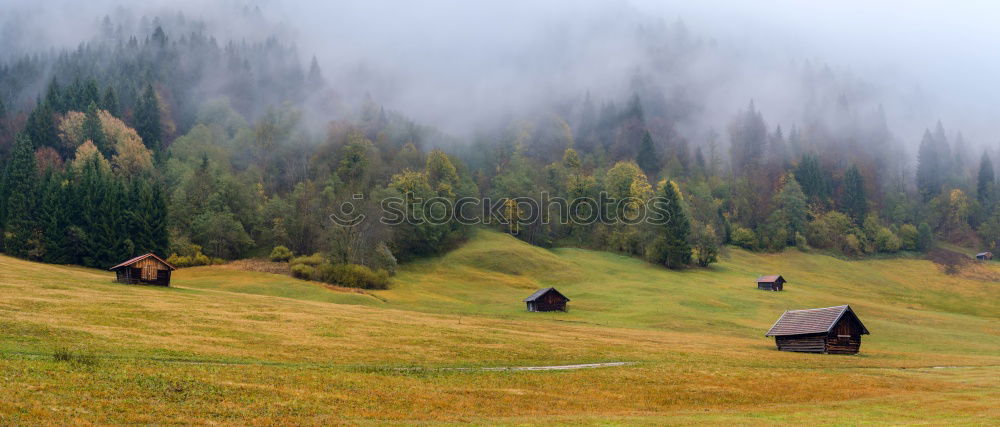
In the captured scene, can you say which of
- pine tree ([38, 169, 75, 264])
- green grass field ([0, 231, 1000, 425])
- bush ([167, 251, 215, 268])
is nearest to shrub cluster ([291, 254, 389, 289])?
green grass field ([0, 231, 1000, 425])

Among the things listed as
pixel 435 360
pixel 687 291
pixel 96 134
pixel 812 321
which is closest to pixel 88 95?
pixel 96 134

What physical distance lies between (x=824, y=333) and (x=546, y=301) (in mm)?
39478

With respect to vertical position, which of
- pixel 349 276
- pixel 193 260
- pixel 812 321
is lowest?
pixel 812 321

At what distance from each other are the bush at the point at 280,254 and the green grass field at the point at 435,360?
16561 mm

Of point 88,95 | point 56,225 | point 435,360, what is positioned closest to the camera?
point 435,360

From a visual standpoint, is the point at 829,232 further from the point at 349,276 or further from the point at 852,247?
the point at 349,276

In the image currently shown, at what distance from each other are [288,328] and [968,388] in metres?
46.2

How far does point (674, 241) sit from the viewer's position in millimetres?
141125

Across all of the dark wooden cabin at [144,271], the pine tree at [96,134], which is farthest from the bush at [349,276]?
the pine tree at [96,134]

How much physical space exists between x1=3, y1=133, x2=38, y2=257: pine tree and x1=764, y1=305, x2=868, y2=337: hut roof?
10776 centimetres

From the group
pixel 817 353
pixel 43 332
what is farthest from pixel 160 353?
pixel 817 353

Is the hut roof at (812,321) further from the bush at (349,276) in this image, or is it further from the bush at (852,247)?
the bush at (852,247)

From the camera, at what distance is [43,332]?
38.8m

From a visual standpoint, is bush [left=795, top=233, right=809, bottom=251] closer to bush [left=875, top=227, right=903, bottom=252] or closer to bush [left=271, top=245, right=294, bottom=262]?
bush [left=875, top=227, right=903, bottom=252]
